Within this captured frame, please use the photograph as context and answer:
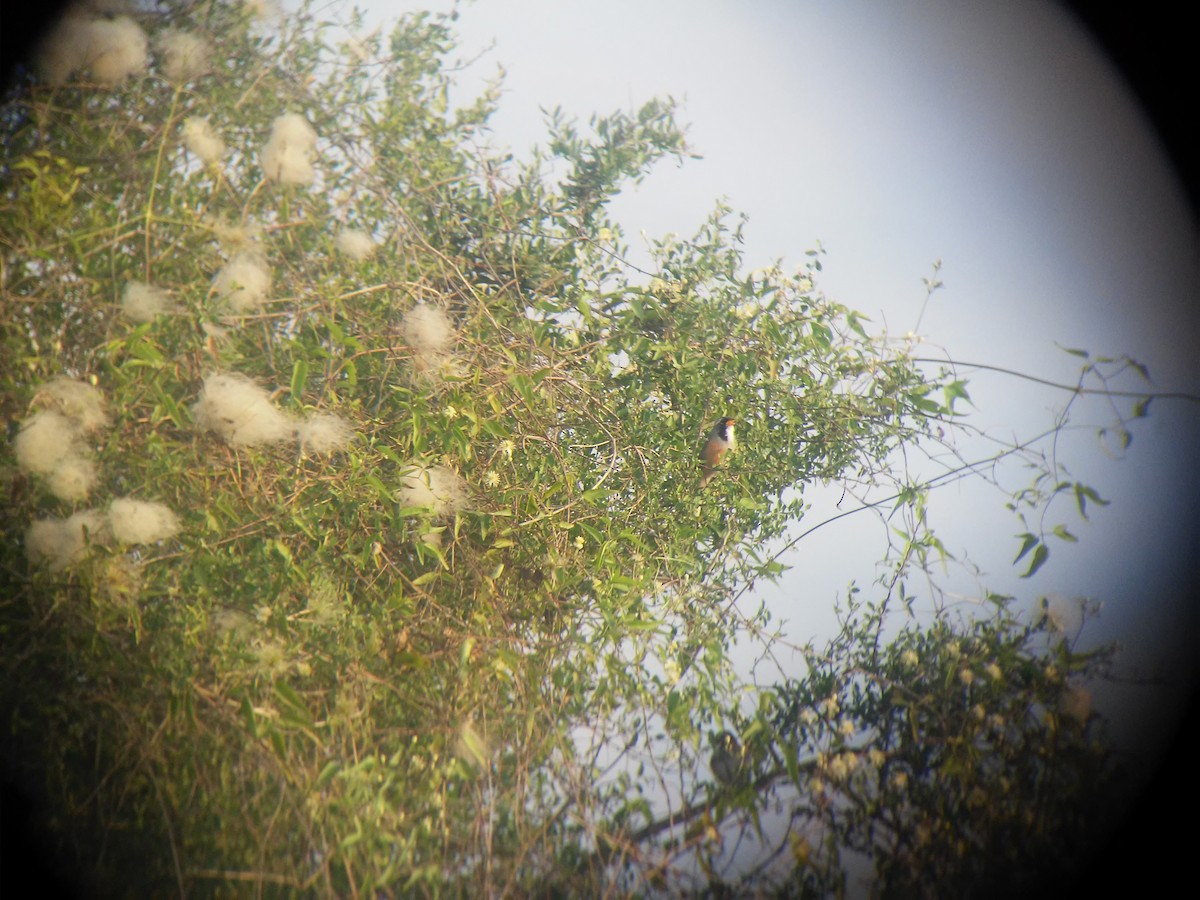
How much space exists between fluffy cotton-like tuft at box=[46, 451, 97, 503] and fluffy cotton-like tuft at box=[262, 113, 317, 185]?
57cm

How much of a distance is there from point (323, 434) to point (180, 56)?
0.72 meters

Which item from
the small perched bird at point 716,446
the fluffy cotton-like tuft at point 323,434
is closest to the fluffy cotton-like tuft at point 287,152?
the fluffy cotton-like tuft at point 323,434

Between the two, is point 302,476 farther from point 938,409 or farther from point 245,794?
point 938,409

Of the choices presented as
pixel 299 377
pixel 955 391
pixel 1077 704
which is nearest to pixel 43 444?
pixel 299 377

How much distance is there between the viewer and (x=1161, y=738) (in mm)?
1277

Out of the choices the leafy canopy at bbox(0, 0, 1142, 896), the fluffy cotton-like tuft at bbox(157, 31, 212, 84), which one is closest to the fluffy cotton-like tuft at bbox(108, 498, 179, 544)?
the leafy canopy at bbox(0, 0, 1142, 896)

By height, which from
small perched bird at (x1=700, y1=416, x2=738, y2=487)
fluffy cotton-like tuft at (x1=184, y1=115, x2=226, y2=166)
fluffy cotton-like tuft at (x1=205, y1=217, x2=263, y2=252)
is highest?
small perched bird at (x1=700, y1=416, x2=738, y2=487)

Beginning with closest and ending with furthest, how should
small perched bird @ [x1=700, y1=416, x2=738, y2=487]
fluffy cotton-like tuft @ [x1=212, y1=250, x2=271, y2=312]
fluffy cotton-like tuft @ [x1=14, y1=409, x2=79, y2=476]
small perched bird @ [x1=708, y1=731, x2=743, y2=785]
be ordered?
1. fluffy cotton-like tuft @ [x1=14, y1=409, x2=79, y2=476]
2. fluffy cotton-like tuft @ [x1=212, y1=250, x2=271, y2=312]
3. small perched bird @ [x1=708, y1=731, x2=743, y2=785]
4. small perched bird @ [x1=700, y1=416, x2=738, y2=487]

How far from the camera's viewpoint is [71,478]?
1171mm

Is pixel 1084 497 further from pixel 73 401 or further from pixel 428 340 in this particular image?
pixel 73 401

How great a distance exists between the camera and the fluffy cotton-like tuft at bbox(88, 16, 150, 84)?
1250 mm

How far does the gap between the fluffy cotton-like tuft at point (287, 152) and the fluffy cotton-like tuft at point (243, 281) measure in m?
0.15

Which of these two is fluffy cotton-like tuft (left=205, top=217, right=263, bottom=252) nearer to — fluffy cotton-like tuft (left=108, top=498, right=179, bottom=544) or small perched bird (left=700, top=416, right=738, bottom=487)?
fluffy cotton-like tuft (left=108, top=498, right=179, bottom=544)

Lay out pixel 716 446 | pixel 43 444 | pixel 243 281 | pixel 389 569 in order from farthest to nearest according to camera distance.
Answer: pixel 716 446
pixel 389 569
pixel 243 281
pixel 43 444
